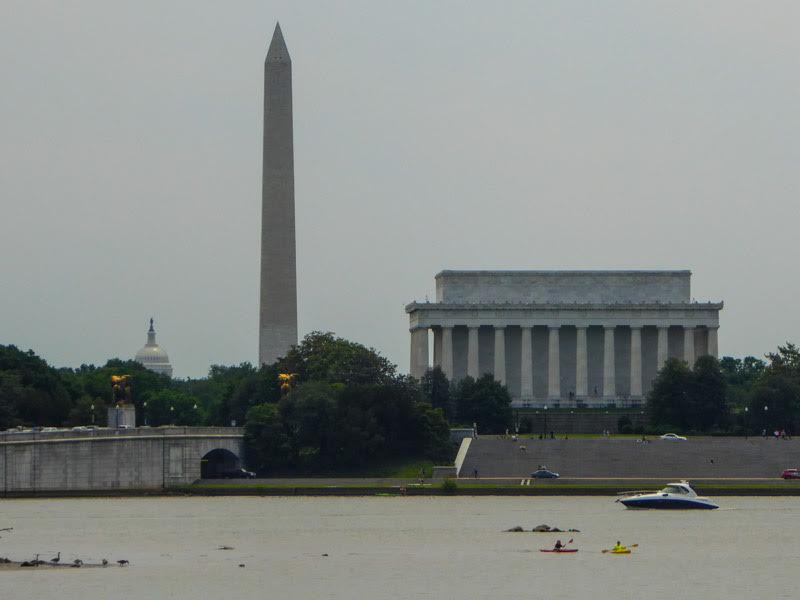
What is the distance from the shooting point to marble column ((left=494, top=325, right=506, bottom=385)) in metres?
171

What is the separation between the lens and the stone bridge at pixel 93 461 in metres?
121

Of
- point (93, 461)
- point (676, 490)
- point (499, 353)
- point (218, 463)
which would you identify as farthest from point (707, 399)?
point (93, 461)

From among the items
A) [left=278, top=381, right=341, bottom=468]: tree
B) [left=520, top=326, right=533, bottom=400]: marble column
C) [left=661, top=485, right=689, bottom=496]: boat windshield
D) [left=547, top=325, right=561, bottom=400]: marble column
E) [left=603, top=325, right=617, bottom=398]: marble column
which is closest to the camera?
[left=661, top=485, right=689, bottom=496]: boat windshield

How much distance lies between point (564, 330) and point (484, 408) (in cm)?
2917

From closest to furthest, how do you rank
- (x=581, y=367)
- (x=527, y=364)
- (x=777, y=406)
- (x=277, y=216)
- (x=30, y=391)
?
(x=777, y=406) → (x=30, y=391) → (x=277, y=216) → (x=527, y=364) → (x=581, y=367)

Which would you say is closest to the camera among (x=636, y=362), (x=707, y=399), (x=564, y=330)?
(x=707, y=399)

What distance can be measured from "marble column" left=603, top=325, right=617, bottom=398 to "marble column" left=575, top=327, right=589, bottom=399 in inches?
55.0

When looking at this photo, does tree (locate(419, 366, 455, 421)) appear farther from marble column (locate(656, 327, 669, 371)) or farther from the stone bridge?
the stone bridge

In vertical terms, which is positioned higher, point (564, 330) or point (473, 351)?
point (564, 330)

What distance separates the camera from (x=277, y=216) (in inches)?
5965

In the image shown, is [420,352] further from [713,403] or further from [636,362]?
[713,403]

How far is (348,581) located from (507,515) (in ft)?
92.1

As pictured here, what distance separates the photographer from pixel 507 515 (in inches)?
3856

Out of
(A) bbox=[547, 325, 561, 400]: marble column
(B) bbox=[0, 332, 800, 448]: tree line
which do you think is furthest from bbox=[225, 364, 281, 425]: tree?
(A) bbox=[547, 325, 561, 400]: marble column
